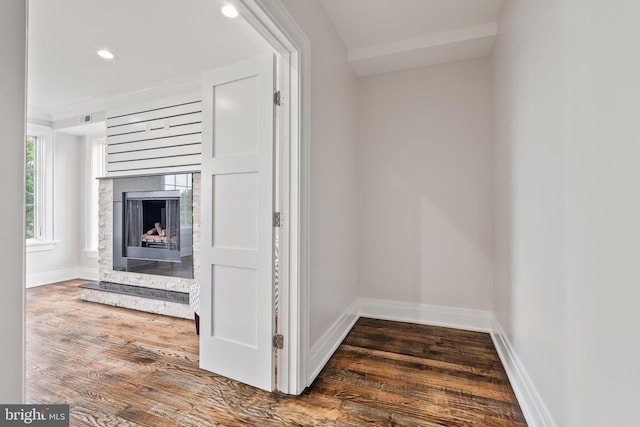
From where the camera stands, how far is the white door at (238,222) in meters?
1.85

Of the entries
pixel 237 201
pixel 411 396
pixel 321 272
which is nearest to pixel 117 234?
pixel 237 201

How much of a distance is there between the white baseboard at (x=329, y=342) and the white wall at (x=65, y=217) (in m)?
4.89

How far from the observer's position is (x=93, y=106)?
4.27 metres

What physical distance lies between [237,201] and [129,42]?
82.3 inches

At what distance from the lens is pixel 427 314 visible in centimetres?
294

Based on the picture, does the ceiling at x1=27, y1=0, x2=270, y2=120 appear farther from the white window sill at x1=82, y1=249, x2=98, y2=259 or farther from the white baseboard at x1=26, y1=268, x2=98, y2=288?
the white baseboard at x1=26, y1=268, x2=98, y2=288

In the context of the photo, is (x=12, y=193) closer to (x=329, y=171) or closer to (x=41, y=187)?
(x=329, y=171)

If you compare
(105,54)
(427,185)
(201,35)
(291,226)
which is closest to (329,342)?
(291,226)

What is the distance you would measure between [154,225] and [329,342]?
297 centimetres

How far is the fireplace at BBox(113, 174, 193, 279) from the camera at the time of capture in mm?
3607

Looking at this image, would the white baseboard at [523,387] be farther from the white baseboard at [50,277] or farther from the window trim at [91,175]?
the white baseboard at [50,277]

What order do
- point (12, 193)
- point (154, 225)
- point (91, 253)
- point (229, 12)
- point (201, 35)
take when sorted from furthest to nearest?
1. point (91, 253)
2. point (154, 225)
3. point (201, 35)
4. point (229, 12)
5. point (12, 193)

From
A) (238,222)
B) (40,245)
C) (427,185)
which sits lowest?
(40,245)

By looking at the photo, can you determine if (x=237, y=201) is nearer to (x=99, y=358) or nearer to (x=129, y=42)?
(x=99, y=358)
